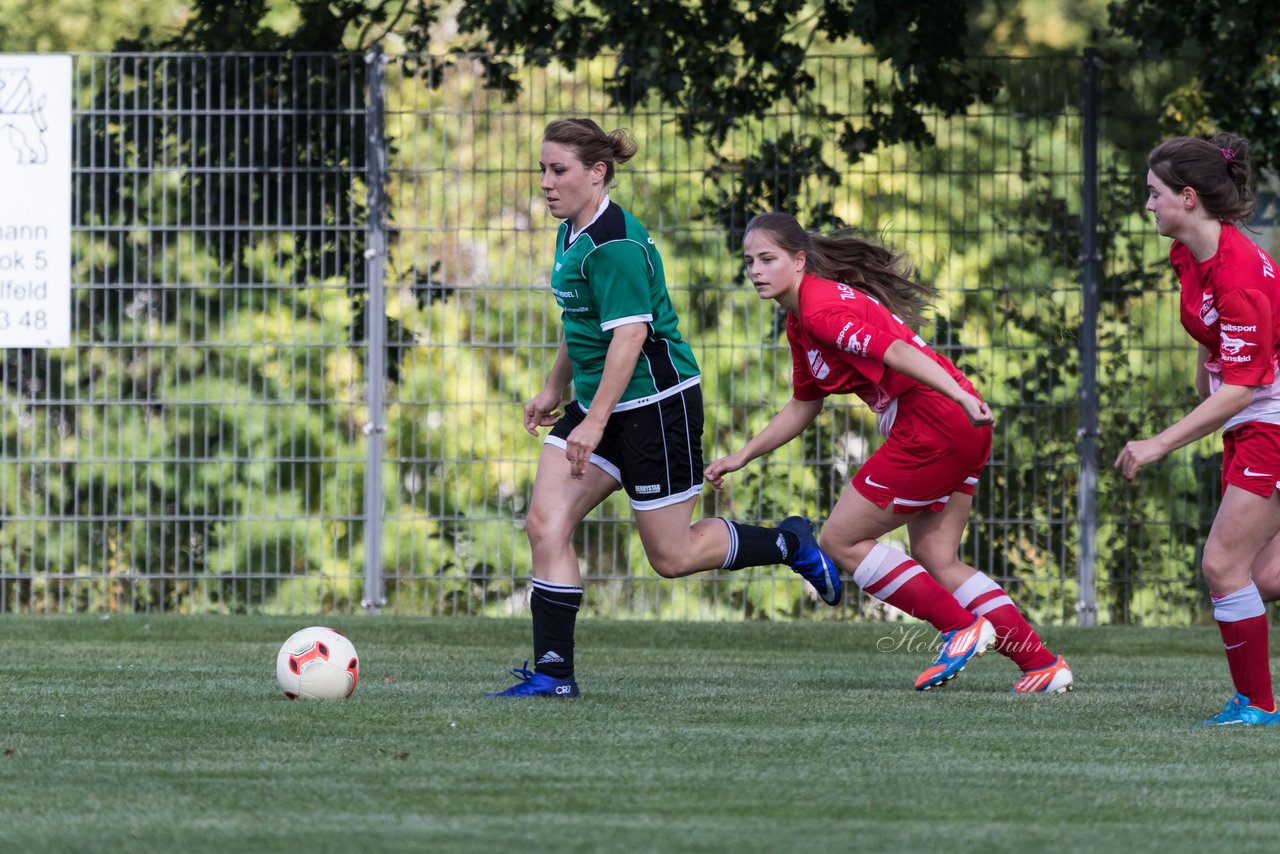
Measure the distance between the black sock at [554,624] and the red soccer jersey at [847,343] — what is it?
1101 millimetres

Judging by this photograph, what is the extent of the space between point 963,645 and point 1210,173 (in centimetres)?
174

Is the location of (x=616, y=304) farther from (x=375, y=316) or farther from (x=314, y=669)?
(x=375, y=316)

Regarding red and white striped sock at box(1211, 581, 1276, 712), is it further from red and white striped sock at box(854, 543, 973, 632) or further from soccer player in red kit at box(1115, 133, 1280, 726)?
red and white striped sock at box(854, 543, 973, 632)

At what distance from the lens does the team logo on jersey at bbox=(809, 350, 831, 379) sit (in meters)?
6.30

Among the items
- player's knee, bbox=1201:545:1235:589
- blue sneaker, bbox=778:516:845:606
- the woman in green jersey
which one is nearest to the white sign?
the woman in green jersey

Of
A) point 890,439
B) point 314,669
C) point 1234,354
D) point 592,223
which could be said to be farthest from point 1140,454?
point 314,669

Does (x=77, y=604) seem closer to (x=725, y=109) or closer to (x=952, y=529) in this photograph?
(x=725, y=109)

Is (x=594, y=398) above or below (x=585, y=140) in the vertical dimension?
below

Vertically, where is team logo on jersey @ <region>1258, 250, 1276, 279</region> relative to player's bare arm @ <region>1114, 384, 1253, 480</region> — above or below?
above

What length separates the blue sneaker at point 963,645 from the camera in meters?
6.24

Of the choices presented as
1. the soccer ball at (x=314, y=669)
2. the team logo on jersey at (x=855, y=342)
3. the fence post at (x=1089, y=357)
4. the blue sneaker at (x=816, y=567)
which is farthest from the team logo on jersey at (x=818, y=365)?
the fence post at (x=1089, y=357)

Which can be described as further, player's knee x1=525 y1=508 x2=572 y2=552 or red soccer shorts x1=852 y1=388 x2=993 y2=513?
red soccer shorts x1=852 y1=388 x2=993 y2=513

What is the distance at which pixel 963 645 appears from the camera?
6258 millimetres

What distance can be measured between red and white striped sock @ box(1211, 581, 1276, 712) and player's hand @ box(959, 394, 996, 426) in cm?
85
